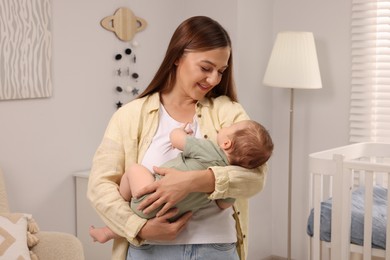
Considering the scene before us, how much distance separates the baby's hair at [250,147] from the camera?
1528 millimetres

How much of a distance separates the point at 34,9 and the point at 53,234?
1.16 metres

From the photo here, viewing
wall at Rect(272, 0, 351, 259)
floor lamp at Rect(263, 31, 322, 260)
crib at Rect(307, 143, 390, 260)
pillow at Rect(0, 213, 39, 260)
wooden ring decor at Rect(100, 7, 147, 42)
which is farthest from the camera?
wall at Rect(272, 0, 351, 259)

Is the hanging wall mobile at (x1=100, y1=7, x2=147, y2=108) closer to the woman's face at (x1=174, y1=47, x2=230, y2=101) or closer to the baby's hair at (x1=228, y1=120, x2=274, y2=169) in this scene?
the woman's face at (x1=174, y1=47, x2=230, y2=101)

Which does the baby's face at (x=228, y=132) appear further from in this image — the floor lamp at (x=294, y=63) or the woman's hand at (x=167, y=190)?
the floor lamp at (x=294, y=63)

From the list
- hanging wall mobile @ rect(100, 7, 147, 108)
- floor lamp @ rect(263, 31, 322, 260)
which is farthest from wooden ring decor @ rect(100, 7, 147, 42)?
floor lamp @ rect(263, 31, 322, 260)

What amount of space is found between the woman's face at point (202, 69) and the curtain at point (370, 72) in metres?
2.28

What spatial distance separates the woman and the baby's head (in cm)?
3

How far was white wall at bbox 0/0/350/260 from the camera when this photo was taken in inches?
116

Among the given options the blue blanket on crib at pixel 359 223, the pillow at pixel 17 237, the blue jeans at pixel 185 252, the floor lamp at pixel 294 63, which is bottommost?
the blue blanket on crib at pixel 359 223

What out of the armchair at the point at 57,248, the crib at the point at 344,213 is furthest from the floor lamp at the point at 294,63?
the armchair at the point at 57,248

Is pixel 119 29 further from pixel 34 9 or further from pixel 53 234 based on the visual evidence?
pixel 53 234

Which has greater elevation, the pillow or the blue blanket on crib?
the pillow

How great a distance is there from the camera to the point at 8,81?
2.77m

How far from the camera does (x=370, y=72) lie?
12.1ft
